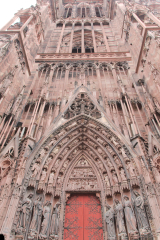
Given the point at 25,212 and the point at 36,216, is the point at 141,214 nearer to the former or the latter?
the point at 36,216

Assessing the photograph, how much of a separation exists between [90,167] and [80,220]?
2130 mm

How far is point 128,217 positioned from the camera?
5699mm

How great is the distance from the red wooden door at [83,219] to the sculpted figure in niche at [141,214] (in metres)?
1.60

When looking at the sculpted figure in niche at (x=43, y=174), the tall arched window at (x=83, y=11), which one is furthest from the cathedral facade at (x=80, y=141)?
the tall arched window at (x=83, y=11)

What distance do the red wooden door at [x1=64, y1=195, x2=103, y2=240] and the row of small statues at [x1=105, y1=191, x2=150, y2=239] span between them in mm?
604

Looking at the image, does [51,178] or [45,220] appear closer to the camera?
[45,220]

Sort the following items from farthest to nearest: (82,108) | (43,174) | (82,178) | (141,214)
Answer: (82,108) < (82,178) < (43,174) < (141,214)

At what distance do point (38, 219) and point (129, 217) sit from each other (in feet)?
8.82

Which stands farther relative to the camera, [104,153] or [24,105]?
[24,105]

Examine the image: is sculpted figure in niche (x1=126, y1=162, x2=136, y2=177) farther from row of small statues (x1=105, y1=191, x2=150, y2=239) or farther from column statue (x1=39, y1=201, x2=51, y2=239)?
column statue (x1=39, y1=201, x2=51, y2=239)

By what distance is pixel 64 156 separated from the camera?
26.2ft

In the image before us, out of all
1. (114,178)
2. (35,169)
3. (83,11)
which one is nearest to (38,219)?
(35,169)

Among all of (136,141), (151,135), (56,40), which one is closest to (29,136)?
(136,141)

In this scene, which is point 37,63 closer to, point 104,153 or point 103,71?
point 103,71
